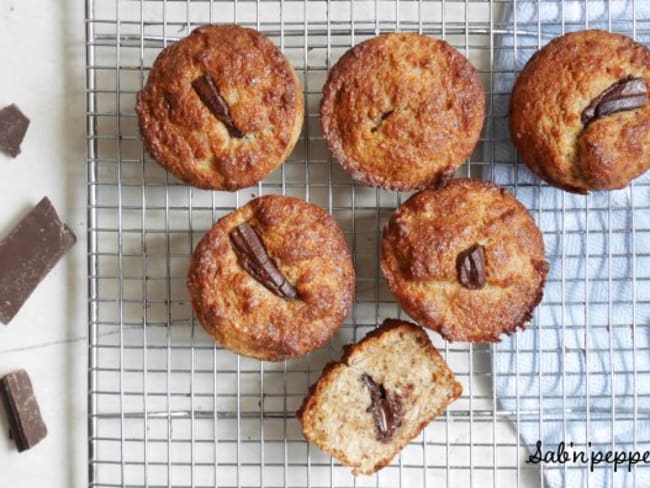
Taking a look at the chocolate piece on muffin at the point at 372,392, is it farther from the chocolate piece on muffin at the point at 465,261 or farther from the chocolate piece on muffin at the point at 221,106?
the chocolate piece on muffin at the point at 221,106

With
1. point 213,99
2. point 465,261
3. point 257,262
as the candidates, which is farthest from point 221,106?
point 465,261

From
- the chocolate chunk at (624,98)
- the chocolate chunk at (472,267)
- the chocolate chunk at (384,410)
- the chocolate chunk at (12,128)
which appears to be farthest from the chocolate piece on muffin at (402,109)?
the chocolate chunk at (12,128)

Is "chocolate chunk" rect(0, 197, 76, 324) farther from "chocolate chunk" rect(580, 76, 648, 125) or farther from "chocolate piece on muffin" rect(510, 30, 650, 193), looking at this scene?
"chocolate chunk" rect(580, 76, 648, 125)

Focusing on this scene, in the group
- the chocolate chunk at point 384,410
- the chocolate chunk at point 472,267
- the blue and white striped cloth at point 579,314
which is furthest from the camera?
the blue and white striped cloth at point 579,314

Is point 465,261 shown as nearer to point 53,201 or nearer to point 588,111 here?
point 588,111

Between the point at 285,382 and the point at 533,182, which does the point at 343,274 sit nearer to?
the point at 285,382

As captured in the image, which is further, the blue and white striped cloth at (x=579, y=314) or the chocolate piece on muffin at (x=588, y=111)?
the blue and white striped cloth at (x=579, y=314)

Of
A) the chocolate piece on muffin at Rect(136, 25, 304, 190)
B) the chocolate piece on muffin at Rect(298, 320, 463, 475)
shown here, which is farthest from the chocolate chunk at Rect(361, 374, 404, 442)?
the chocolate piece on muffin at Rect(136, 25, 304, 190)
